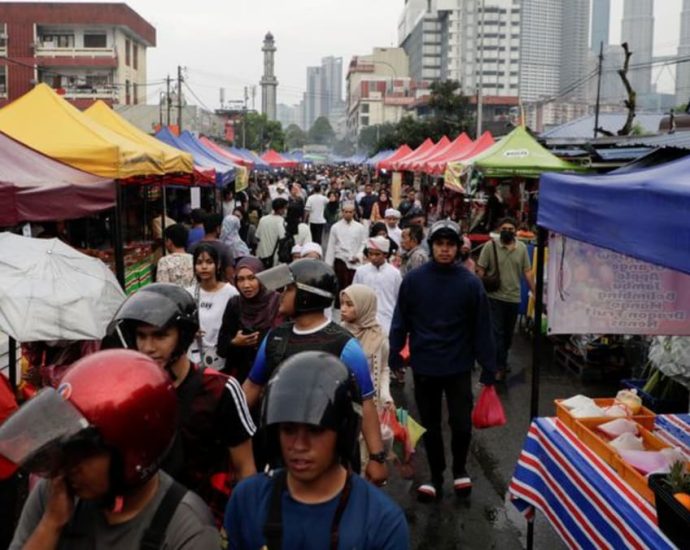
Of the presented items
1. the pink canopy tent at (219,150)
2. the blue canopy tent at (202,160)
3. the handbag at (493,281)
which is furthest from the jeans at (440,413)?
the pink canopy tent at (219,150)

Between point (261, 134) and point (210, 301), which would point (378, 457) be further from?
point (261, 134)

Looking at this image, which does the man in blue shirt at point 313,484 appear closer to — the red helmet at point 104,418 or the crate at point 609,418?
the red helmet at point 104,418

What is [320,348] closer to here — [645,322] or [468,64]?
[645,322]

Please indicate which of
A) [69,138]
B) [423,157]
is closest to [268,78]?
[423,157]

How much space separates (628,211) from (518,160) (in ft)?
33.2

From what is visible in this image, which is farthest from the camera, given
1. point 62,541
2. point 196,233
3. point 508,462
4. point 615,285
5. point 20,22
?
point 20,22

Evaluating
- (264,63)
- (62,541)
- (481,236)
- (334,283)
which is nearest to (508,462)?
(334,283)

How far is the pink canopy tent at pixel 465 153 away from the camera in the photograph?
19028 millimetres

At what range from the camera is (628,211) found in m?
3.45

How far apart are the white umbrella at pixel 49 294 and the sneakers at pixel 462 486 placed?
107 inches

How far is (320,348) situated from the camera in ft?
12.5

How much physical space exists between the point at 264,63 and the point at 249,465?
516 feet

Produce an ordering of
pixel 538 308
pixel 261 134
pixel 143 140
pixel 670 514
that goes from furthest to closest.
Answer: pixel 261 134 → pixel 143 140 → pixel 538 308 → pixel 670 514

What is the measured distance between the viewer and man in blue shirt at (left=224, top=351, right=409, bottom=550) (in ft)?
6.88
